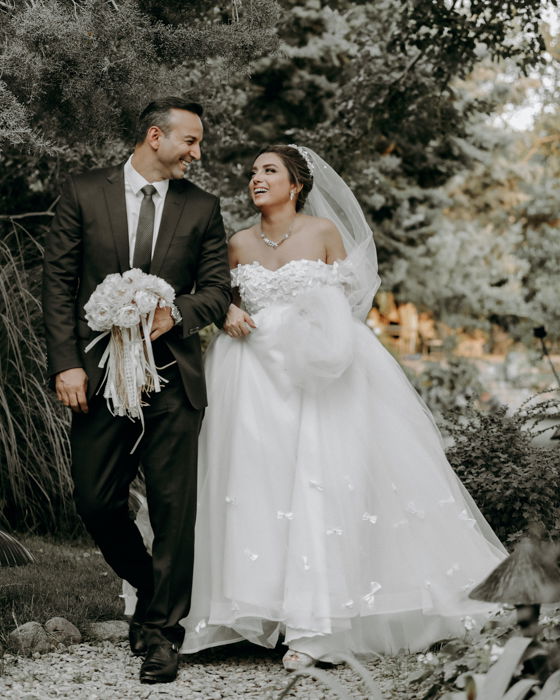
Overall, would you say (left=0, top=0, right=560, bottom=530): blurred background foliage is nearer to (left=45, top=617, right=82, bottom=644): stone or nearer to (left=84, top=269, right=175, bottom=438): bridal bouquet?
(left=84, top=269, right=175, bottom=438): bridal bouquet

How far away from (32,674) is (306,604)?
110cm

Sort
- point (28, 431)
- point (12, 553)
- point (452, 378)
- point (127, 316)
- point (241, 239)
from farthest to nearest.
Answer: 1. point (452, 378)
2. point (28, 431)
3. point (12, 553)
4. point (241, 239)
5. point (127, 316)

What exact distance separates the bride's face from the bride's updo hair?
2cm

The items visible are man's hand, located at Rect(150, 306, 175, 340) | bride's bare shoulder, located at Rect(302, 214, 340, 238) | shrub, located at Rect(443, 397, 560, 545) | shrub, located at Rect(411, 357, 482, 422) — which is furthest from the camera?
shrub, located at Rect(411, 357, 482, 422)

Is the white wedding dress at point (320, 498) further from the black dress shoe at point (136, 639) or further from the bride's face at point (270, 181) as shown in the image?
the bride's face at point (270, 181)

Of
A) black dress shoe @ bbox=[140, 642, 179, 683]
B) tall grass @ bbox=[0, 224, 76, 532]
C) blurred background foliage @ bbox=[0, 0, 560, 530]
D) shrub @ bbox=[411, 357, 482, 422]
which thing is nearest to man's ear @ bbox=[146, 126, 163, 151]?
blurred background foliage @ bbox=[0, 0, 560, 530]

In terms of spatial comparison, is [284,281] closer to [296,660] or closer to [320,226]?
[320,226]

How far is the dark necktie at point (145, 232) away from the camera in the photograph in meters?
3.88

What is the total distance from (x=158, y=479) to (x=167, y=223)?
1047 mm

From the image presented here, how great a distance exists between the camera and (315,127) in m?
12.0

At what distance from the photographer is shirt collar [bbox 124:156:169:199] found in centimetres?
397

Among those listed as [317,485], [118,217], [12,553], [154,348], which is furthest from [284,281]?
[12,553]

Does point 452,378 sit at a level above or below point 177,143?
below

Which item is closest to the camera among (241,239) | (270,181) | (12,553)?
(270,181)
